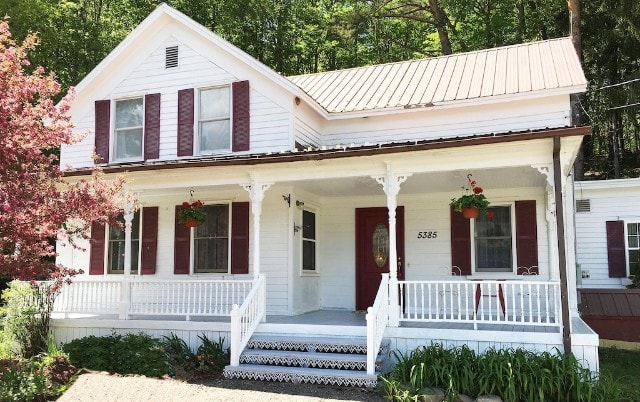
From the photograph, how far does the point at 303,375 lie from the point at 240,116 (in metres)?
5.84

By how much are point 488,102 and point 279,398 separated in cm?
714

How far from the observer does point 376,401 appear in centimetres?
731

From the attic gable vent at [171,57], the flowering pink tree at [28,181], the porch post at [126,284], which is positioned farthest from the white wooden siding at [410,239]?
the flowering pink tree at [28,181]

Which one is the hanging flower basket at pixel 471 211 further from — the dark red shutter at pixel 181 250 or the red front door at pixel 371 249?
the dark red shutter at pixel 181 250

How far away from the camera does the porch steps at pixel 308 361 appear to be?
26.3 ft

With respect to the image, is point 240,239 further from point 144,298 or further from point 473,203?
point 473,203

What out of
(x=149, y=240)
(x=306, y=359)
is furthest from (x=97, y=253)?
(x=306, y=359)

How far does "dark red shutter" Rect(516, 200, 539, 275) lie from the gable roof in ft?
7.56

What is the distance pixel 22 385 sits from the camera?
7.81 metres

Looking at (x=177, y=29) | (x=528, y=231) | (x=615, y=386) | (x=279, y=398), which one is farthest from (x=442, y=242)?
(x=177, y=29)

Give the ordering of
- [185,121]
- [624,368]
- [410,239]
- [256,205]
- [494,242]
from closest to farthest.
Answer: [624,368]
[256,205]
[494,242]
[410,239]
[185,121]

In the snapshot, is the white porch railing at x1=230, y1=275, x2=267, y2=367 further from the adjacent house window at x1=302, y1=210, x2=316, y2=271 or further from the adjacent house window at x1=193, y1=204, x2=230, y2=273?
the adjacent house window at x1=193, y1=204, x2=230, y2=273

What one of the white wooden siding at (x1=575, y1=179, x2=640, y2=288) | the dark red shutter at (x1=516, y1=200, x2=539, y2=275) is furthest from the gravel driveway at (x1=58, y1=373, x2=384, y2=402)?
the white wooden siding at (x1=575, y1=179, x2=640, y2=288)

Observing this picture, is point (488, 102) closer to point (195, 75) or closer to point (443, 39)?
point (195, 75)
